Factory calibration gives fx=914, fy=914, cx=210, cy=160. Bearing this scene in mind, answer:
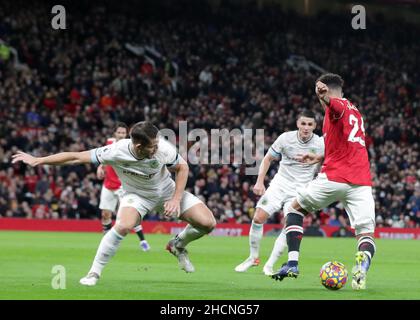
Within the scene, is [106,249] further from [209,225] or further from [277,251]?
[277,251]

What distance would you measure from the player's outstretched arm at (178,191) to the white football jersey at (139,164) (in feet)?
0.31

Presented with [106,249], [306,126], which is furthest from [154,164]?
[306,126]

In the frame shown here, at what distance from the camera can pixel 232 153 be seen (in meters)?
30.5

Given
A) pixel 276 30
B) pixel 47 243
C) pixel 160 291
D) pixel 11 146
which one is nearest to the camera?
pixel 160 291

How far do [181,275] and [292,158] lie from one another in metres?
2.65

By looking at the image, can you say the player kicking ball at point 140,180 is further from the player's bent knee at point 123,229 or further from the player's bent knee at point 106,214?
the player's bent knee at point 106,214

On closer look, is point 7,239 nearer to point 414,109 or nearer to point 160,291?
point 160,291

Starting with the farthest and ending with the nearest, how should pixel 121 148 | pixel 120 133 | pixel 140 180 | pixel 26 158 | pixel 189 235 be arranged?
pixel 120 133 < pixel 189 235 < pixel 140 180 < pixel 121 148 < pixel 26 158

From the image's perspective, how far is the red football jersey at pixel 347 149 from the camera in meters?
10.5

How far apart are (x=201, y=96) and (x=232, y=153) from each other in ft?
19.7

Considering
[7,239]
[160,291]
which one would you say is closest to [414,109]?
[7,239]

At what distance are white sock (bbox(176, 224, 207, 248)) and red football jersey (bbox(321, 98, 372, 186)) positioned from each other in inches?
75.4

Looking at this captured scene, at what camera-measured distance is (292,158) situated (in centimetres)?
1377
